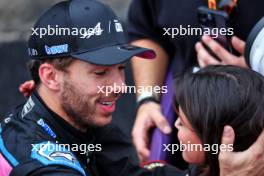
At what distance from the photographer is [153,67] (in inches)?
125

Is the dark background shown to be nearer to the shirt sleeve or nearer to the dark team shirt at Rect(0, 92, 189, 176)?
the shirt sleeve

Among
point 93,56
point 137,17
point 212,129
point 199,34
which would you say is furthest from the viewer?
point 137,17

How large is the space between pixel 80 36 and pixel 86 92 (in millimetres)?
192

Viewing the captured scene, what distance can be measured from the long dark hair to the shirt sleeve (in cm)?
78

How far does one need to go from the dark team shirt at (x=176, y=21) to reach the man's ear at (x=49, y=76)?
63cm

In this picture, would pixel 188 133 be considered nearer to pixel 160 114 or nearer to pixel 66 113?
pixel 66 113

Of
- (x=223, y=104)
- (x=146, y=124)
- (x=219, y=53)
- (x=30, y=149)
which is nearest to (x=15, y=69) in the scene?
(x=146, y=124)

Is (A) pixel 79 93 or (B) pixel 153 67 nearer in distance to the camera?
(A) pixel 79 93

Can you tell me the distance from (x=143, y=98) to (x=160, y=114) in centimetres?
17

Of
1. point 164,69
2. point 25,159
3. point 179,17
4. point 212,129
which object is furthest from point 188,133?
point 164,69

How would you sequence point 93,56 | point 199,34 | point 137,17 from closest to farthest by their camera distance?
1. point 93,56
2. point 199,34
3. point 137,17

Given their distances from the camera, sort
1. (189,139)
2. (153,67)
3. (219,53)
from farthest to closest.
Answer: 1. (153,67)
2. (219,53)
3. (189,139)

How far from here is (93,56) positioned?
2408 mm

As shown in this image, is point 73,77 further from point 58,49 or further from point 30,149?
point 30,149
